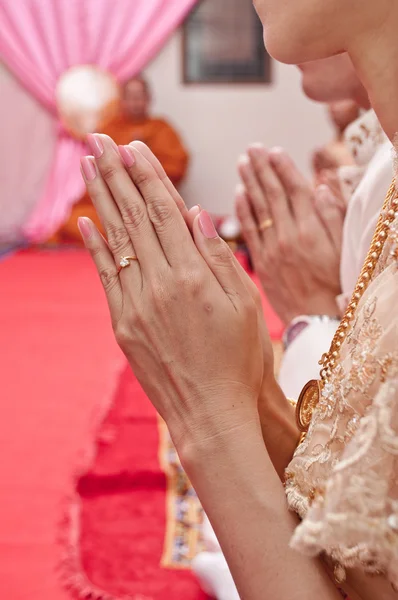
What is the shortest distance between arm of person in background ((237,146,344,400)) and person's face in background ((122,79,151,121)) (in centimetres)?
439

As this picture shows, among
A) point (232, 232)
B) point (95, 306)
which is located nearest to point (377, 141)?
point (95, 306)

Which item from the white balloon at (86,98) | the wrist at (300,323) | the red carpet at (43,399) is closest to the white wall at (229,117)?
the white balloon at (86,98)

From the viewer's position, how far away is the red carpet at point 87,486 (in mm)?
1367

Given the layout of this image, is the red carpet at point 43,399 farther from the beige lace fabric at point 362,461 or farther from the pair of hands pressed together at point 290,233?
the beige lace fabric at point 362,461

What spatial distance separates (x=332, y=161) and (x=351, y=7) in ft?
12.0

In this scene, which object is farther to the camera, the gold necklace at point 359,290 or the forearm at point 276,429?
the forearm at point 276,429

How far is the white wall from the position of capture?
5879mm

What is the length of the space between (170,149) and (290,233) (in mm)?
4395

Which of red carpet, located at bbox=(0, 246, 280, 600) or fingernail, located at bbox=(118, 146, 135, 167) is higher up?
fingernail, located at bbox=(118, 146, 135, 167)

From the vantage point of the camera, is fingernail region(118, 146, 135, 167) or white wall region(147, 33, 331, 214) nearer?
fingernail region(118, 146, 135, 167)

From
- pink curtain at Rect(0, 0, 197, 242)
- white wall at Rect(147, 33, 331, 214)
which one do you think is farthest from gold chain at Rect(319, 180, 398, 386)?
white wall at Rect(147, 33, 331, 214)

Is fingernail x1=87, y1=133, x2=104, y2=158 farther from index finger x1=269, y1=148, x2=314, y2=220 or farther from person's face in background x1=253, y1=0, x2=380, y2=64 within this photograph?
index finger x1=269, y1=148, x2=314, y2=220

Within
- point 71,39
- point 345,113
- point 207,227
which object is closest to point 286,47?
point 207,227

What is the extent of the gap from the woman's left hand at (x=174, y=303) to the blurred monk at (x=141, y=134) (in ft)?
15.8
